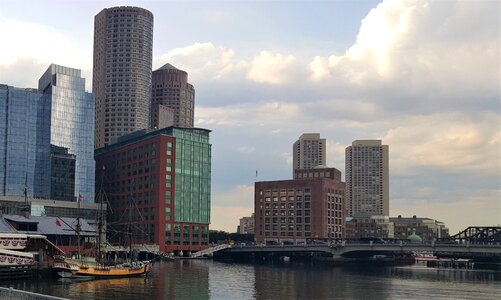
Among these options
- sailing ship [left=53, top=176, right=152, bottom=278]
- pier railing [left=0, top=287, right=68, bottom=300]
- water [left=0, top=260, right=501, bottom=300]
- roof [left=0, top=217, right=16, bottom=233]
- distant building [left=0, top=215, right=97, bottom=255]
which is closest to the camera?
pier railing [left=0, top=287, right=68, bottom=300]

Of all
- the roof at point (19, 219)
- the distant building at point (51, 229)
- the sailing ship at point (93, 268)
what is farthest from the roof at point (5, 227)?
the sailing ship at point (93, 268)

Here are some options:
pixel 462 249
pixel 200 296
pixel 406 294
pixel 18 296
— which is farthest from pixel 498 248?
pixel 18 296

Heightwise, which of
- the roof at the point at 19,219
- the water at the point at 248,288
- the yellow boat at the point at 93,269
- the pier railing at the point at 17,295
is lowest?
the water at the point at 248,288

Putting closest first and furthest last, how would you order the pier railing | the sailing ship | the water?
the pier railing → the water → the sailing ship

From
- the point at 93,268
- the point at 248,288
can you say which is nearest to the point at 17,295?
the point at 248,288

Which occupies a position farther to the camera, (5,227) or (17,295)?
(5,227)

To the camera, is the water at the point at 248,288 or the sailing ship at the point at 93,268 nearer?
the water at the point at 248,288

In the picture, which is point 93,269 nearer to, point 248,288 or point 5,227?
point 5,227

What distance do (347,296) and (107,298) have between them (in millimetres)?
37671

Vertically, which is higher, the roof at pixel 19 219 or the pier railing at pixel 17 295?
the roof at pixel 19 219

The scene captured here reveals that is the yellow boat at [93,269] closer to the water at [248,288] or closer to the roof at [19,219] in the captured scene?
the water at [248,288]

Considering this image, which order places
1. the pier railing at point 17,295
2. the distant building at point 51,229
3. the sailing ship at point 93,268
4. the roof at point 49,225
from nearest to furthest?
the pier railing at point 17,295, the sailing ship at point 93,268, the distant building at point 51,229, the roof at point 49,225

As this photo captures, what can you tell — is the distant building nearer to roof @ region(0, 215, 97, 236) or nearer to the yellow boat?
roof @ region(0, 215, 97, 236)

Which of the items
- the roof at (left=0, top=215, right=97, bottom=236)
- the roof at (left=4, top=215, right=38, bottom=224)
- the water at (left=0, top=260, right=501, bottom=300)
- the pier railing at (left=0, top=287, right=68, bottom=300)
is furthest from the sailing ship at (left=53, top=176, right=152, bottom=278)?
the pier railing at (left=0, top=287, right=68, bottom=300)
